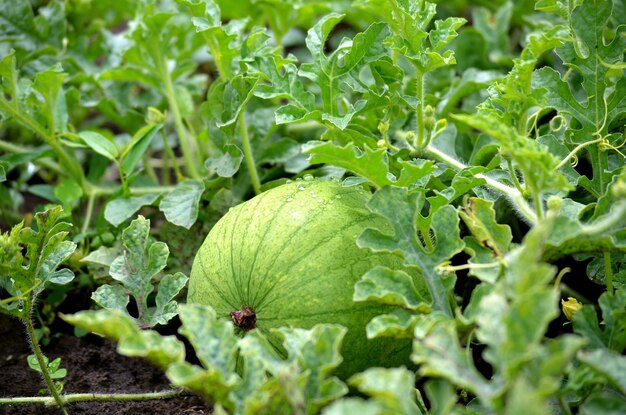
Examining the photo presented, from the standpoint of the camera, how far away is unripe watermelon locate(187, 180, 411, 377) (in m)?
1.58

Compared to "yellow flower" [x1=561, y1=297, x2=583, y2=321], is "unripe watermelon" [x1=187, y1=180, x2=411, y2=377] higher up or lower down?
higher up

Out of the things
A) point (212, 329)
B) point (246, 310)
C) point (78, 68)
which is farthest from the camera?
point (78, 68)

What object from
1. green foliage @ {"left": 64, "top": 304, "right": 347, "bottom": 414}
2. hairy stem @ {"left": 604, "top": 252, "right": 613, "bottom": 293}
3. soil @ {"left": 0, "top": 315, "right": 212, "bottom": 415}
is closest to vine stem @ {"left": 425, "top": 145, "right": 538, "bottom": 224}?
hairy stem @ {"left": 604, "top": 252, "right": 613, "bottom": 293}

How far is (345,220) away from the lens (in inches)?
66.2

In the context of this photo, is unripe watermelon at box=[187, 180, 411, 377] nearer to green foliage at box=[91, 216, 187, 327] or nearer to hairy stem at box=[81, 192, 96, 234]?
green foliage at box=[91, 216, 187, 327]

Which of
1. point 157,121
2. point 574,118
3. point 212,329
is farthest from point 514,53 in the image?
point 212,329

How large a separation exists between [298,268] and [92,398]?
598mm

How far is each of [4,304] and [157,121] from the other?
845 millimetres

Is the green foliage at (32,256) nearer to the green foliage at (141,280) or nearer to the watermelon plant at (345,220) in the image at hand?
the watermelon plant at (345,220)

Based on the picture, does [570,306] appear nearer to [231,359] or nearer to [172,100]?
[231,359]

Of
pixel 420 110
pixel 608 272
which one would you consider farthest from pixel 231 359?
pixel 608 272

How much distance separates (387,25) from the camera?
1.84 meters

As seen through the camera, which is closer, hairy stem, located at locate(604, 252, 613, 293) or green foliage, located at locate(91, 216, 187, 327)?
hairy stem, located at locate(604, 252, 613, 293)

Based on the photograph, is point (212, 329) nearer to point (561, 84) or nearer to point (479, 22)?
point (561, 84)
